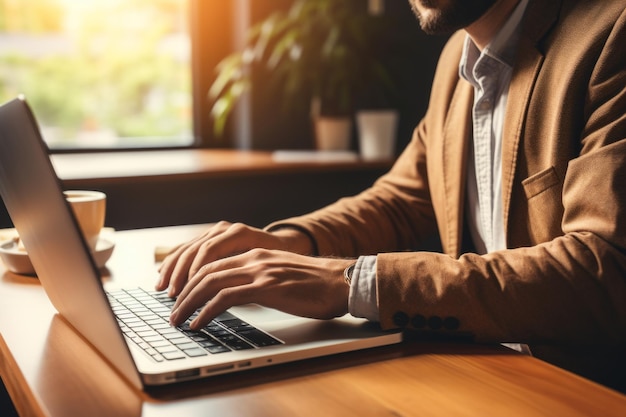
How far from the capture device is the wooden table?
1.92 ft

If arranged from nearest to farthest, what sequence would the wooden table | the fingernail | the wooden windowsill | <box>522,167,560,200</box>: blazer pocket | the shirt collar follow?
1. the wooden table
2. the fingernail
3. <box>522,167,560,200</box>: blazer pocket
4. the shirt collar
5. the wooden windowsill

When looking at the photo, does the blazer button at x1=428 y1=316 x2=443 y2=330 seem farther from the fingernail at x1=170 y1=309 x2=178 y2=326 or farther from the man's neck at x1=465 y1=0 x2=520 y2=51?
the man's neck at x1=465 y1=0 x2=520 y2=51

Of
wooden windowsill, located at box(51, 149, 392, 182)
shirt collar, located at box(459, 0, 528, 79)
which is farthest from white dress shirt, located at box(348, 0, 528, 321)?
wooden windowsill, located at box(51, 149, 392, 182)

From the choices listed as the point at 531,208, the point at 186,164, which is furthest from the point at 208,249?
the point at 186,164

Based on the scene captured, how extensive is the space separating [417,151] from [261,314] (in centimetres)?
72

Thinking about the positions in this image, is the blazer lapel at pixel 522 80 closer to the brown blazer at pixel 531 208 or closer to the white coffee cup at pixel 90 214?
the brown blazer at pixel 531 208

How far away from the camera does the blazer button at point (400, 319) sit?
0.76 metres

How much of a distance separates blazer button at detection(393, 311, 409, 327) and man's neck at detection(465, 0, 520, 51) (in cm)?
64

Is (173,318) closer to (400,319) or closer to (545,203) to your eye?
(400,319)

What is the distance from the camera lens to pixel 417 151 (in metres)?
1.42

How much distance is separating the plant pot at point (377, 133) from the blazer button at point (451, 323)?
178cm

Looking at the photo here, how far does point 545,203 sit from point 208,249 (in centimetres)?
48

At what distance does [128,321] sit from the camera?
0.78 metres

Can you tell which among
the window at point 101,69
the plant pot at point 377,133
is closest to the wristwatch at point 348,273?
the plant pot at point 377,133
